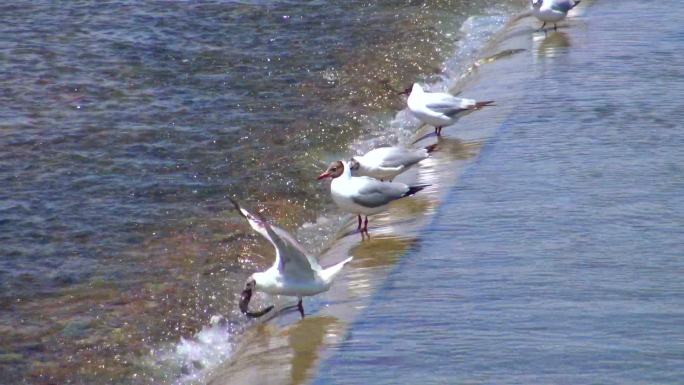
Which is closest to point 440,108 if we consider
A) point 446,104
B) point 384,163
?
point 446,104

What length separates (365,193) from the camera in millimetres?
8578

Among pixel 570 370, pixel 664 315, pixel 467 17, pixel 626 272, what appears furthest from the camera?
pixel 467 17

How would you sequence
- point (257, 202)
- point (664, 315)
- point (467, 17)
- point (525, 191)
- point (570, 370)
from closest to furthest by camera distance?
point (570, 370) → point (664, 315) → point (525, 191) → point (257, 202) → point (467, 17)

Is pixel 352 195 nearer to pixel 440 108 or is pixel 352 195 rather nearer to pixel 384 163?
pixel 384 163

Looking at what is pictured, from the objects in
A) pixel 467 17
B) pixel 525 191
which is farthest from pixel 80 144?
pixel 467 17

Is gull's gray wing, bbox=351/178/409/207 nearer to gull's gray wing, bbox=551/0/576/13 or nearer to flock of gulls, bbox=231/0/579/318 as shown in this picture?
flock of gulls, bbox=231/0/579/318

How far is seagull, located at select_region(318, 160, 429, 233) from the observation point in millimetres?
8562

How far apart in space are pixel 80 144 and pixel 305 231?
8.99ft

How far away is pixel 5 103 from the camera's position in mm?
12109

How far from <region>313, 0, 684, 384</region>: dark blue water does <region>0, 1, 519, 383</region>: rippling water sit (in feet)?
2.43

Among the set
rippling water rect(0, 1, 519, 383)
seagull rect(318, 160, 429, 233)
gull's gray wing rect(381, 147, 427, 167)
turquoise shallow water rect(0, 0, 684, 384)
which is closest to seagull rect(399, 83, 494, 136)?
turquoise shallow water rect(0, 0, 684, 384)

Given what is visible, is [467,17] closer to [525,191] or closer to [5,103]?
[5,103]

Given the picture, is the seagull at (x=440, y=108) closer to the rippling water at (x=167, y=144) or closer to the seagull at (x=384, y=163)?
the rippling water at (x=167, y=144)

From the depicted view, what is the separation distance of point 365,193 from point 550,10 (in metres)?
6.43
